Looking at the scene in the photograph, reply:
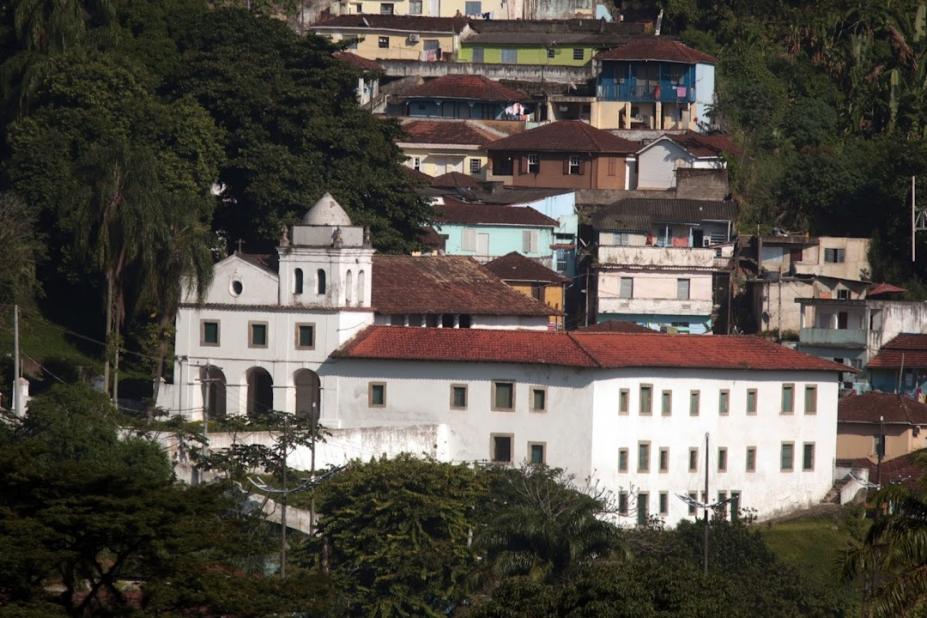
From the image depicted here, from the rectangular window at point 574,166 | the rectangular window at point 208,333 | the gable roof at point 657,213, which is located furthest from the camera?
the rectangular window at point 574,166

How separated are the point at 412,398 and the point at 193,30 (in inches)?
884

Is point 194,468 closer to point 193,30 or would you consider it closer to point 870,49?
point 193,30

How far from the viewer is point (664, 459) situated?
6781 cm

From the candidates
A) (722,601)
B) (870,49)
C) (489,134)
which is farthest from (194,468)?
(870,49)

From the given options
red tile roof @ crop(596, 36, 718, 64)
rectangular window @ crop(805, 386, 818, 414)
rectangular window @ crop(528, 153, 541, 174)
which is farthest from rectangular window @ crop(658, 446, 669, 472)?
red tile roof @ crop(596, 36, 718, 64)

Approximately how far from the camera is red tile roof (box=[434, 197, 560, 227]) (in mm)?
88000

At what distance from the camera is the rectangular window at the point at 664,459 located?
67.8m

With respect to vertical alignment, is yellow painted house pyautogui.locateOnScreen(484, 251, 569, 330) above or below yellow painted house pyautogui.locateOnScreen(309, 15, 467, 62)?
below

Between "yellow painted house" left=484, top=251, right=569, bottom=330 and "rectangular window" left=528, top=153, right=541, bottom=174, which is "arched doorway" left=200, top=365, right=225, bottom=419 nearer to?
"yellow painted house" left=484, top=251, right=569, bottom=330

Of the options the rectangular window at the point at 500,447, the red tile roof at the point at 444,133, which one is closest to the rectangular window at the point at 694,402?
the rectangular window at the point at 500,447

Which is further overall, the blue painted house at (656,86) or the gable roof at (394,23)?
the gable roof at (394,23)

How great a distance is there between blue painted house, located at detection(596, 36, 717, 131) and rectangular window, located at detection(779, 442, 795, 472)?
3071 centimetres

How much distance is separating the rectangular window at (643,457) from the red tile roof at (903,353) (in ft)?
54.4

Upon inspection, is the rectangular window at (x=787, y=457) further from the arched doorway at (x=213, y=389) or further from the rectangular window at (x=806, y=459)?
the arched doorway at (x=213, y=389)
